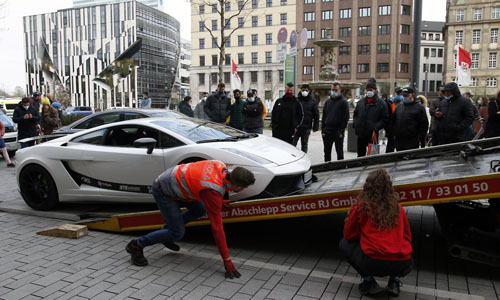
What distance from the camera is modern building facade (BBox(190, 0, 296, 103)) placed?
71.2 metres

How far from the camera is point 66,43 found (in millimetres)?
92688

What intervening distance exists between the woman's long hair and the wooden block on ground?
3.77 metres

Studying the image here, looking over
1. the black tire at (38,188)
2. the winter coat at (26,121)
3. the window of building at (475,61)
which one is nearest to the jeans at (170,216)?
the black tire at (38,188)

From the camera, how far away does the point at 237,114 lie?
11.0m

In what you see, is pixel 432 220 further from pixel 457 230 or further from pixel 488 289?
pixel 488 289

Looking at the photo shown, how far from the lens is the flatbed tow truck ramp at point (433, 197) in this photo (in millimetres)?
3703

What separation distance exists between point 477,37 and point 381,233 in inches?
3134

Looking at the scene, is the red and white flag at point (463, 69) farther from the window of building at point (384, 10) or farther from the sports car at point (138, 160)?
the window of building at point (384, 10)

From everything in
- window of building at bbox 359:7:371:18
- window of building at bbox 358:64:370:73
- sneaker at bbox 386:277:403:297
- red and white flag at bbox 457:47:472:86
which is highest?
window of building at bbox 359:7:371:18

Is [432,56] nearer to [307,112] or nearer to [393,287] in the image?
[307,112]

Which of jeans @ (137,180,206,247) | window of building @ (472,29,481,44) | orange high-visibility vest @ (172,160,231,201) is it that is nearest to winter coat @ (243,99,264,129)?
jeans @ (137,180,206,247)

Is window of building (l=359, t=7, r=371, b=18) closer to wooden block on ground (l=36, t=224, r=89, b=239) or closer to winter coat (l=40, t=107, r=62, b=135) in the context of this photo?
winter coat (l=40, t=107, r=62, b=135)

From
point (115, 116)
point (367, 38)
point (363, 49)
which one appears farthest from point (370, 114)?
point (367, 38)

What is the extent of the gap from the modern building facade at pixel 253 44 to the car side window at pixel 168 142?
6397cm
